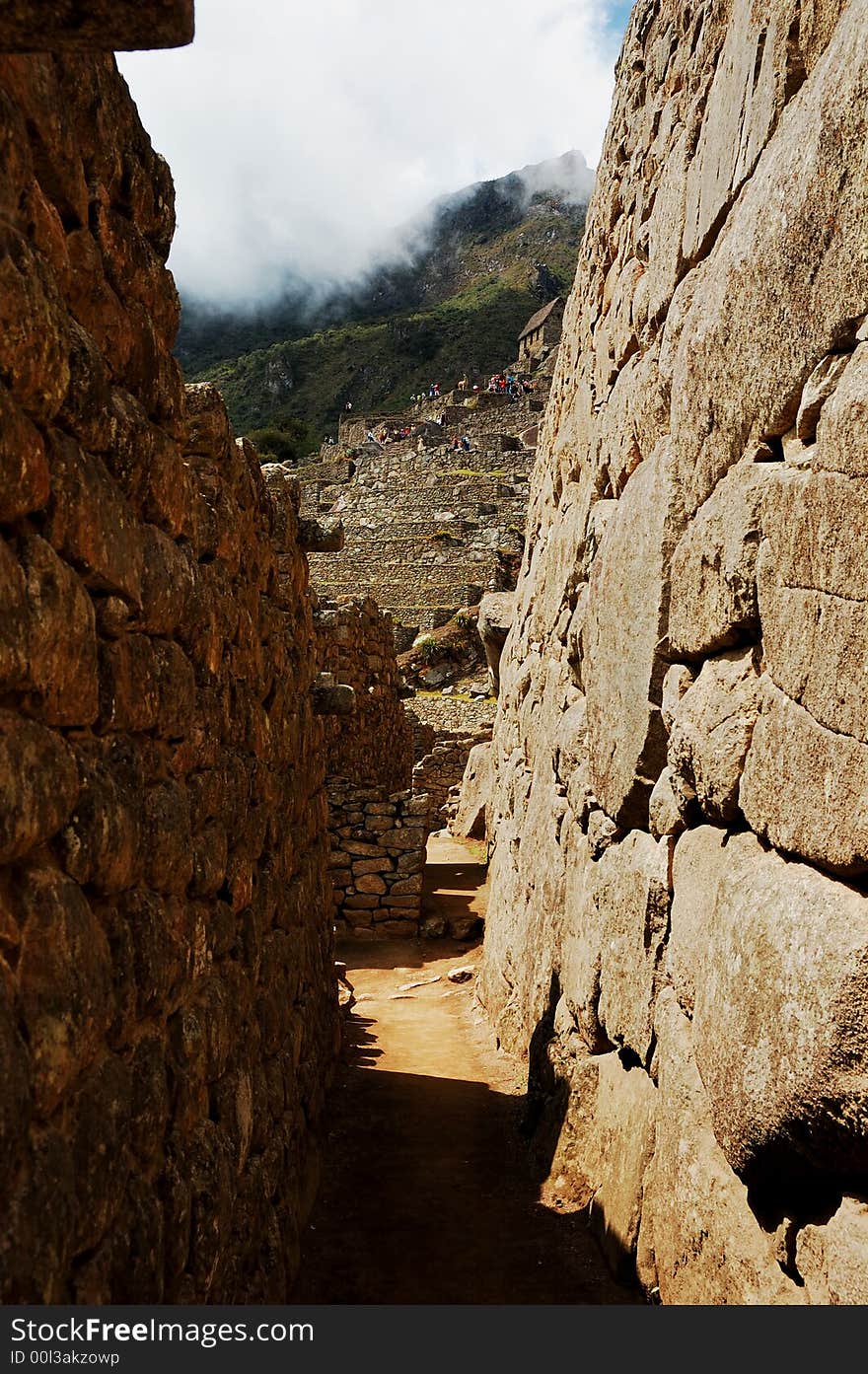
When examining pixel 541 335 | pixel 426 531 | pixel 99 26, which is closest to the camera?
pixel 99 26

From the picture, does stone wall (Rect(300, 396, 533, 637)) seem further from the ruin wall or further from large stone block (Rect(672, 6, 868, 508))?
large stone block (Rect(672, 6, 868, 508))

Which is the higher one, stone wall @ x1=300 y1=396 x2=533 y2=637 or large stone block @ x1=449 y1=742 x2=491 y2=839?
stone wall @ x1=300 y1=396 x2=533 y2=637

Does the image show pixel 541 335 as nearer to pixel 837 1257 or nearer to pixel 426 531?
pixel 426 531

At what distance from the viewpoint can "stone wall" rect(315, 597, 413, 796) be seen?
14891 millimetres

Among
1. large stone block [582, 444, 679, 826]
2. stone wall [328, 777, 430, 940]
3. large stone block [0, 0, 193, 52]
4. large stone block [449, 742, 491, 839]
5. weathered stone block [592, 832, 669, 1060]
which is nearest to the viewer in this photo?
large stone block [0, 0, 193, 52]

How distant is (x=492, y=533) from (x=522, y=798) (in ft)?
97.7

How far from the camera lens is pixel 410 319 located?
3123 inches

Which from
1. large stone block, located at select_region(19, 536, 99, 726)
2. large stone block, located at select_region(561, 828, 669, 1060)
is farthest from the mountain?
large stone block, located at select_region(19, 536, 99, 726)

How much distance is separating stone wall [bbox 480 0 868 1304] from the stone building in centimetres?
6513

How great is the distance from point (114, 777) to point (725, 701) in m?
1.84

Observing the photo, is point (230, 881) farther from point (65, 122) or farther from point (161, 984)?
point (65, 122)

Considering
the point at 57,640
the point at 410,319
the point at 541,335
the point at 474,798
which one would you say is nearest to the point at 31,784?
the point at 57,640

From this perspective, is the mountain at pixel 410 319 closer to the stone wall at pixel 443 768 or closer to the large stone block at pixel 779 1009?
the stone wall at pixel 443 768

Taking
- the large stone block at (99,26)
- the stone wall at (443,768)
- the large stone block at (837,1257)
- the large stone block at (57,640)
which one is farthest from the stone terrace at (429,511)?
the large stone block at (99,26)
